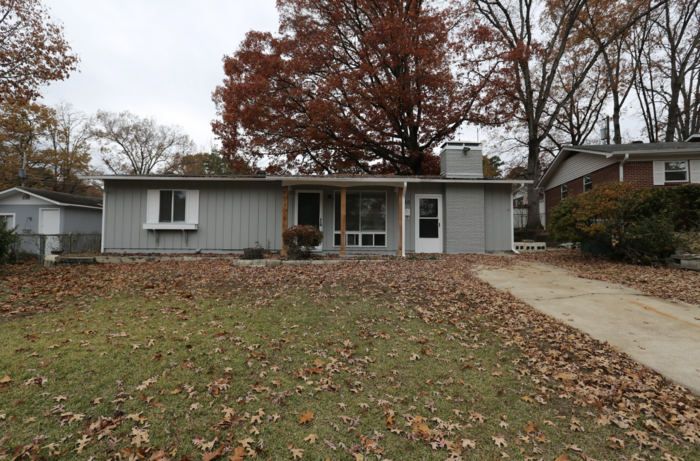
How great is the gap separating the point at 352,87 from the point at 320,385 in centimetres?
1571

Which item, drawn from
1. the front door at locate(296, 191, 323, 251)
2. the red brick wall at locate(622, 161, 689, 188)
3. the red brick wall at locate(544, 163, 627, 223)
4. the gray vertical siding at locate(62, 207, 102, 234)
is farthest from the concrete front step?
the gray vertical siding at locate(62, 207, 102, 234)

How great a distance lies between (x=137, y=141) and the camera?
30922mm

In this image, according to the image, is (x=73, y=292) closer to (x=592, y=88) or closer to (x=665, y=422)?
(x=665, y=422)

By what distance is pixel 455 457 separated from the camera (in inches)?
92.4

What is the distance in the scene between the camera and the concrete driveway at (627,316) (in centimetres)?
370

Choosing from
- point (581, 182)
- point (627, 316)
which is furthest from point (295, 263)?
point (581, 182)

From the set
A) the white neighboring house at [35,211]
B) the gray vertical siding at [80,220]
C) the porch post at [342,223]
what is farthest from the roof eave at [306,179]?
the white neighboring house at [35,211]

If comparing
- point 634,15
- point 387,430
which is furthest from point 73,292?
point 634,15

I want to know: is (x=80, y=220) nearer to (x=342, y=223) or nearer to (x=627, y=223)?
(x=342, y=223)

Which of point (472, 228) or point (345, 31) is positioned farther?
point (345, 31)

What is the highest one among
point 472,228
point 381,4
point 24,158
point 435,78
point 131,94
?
point 381,4

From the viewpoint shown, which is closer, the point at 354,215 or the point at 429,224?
the point at 354,215

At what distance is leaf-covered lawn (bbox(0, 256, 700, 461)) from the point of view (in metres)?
2.43

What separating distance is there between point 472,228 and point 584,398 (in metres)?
9.62
